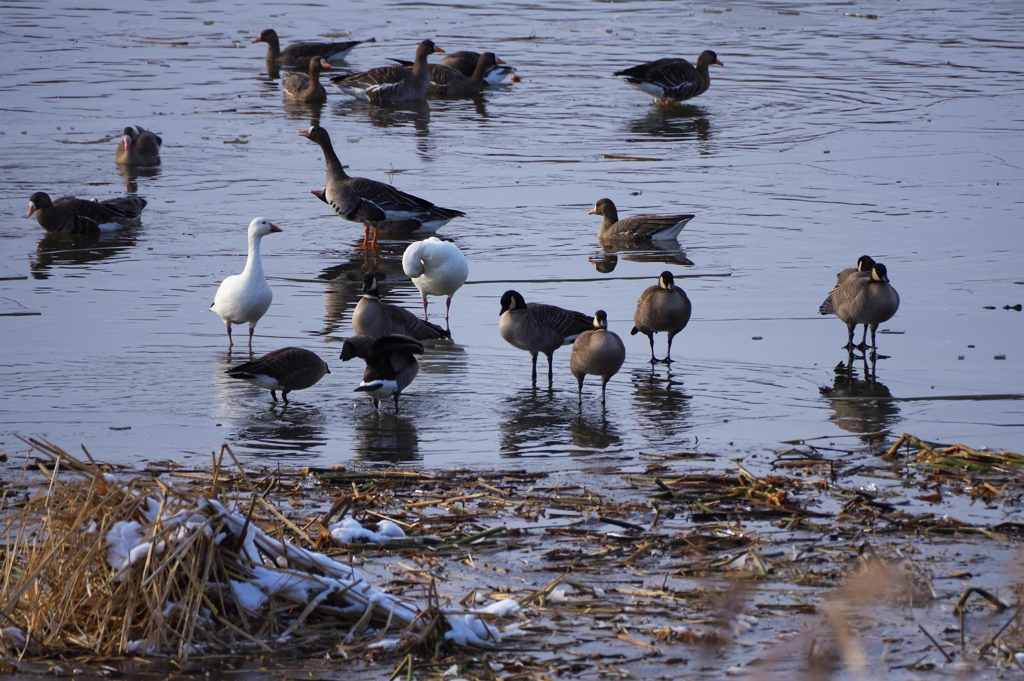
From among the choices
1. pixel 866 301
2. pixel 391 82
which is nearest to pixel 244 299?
pixel 866 301

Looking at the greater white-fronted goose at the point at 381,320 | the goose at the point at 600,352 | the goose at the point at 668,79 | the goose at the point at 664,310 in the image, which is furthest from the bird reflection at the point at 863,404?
the goose at the point at 668,79

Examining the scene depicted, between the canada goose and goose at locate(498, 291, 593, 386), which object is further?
goose at locate(498, 291, 593, 386)

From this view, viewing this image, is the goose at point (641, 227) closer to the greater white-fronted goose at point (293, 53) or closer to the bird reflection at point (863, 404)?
the bird reflection at point (863, 404)

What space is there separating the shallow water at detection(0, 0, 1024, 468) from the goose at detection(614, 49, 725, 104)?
40 centimetres

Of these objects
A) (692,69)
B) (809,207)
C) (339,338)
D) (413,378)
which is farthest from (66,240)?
(692,69)

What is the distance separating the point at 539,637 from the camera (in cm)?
472

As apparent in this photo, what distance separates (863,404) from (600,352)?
73.7 inches

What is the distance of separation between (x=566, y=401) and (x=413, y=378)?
3.72ft

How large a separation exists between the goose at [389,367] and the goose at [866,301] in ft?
12.0

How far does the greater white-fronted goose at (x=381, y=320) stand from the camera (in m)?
10.2

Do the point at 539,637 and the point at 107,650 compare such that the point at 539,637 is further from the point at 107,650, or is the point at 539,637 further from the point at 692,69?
the point at 692,69

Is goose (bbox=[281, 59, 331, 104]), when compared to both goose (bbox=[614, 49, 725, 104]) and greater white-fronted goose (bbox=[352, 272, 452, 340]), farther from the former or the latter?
greater white-fronted goose (bbox=[352, 272, 452, 340])

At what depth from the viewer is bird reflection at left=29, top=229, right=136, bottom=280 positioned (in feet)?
42.2

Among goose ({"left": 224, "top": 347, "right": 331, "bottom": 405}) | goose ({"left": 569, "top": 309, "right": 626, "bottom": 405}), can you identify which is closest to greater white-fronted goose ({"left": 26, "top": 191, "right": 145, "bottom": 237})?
goose ({"left": 224, "top": 347, "right": 331, "bottom": 405})
